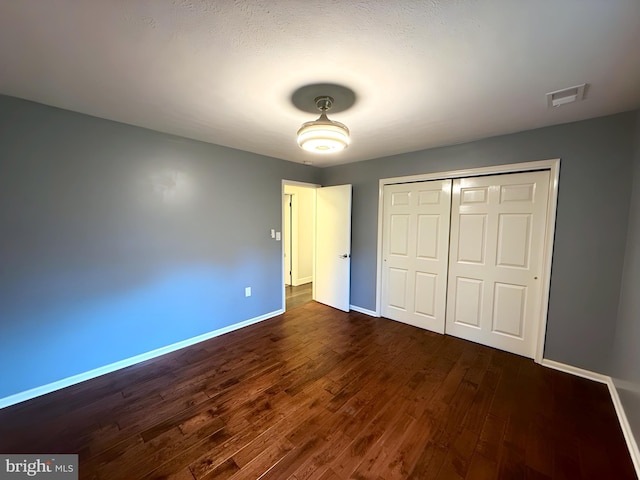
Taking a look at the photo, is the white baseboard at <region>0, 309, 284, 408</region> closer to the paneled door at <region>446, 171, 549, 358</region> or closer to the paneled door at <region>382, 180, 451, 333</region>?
the paneled door at <region>382, 180, 451, 333</region>

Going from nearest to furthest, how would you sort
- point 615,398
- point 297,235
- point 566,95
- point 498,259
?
1. point 566,95
2. point 615,398
3. point 498,259
4. point 297,235

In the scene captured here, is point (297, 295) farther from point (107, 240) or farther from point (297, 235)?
point (107, 240)

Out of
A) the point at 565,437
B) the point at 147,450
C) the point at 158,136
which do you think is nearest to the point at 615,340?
the point at 565,437

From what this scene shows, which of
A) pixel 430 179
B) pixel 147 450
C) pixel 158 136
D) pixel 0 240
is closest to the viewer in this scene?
pixel 147 450

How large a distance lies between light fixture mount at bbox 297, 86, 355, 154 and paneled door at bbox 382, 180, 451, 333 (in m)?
1.77

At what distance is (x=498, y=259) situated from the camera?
276cm

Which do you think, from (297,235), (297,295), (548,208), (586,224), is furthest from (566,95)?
(297,235)

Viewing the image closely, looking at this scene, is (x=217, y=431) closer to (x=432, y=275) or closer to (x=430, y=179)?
(x=432, y=275)

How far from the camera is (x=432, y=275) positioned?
3.28m

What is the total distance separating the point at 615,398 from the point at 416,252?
2.04 meters

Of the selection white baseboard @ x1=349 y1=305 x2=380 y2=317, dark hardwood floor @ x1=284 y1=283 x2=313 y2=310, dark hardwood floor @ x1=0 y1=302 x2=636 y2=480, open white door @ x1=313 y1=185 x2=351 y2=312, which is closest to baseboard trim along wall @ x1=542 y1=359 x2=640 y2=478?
dark hardwood floor @ x1=0 y1=302 x2=636 y2=480

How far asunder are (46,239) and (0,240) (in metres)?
0.23

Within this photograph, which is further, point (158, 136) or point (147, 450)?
point (158, 136)

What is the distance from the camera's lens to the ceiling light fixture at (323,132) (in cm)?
177
